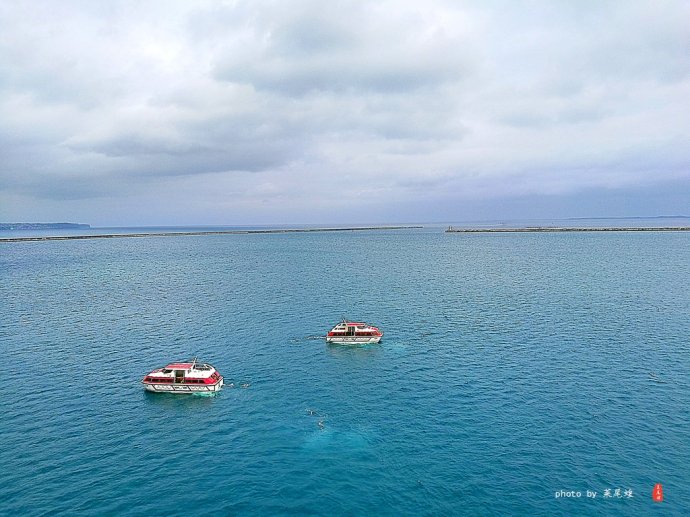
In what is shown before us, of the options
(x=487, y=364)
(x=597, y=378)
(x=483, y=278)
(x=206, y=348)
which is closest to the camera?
(x=597, y=378)

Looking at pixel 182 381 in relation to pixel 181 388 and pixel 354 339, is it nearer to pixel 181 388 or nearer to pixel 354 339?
pixel 181 388

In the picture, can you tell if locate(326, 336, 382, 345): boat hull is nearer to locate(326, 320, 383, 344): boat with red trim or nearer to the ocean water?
locate(326, 320, 383, 344): boat with red trim

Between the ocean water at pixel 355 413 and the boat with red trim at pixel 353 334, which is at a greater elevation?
the boat with red trim at pixel 353 334

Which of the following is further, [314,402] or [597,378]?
[597,378]

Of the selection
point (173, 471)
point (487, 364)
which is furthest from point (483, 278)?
point (173, 471)

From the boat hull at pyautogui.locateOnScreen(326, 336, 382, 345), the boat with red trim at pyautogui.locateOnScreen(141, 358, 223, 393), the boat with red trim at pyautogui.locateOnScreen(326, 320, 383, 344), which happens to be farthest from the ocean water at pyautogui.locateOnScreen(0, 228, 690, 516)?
the boat with red trim at pyautogui.locateOnScreen(326, 320, 383, 344)

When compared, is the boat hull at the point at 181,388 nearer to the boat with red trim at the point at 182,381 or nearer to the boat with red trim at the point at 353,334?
the boat with red trim at the point at 182,381

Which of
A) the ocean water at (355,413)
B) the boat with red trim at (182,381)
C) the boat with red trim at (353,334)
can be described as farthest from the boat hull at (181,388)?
the boat with red trim at (353,334)

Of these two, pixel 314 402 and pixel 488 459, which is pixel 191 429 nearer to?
pixel 314 402
